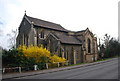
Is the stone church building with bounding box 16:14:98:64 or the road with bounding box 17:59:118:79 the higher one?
the stone church building with bounding box 16:14:98:64

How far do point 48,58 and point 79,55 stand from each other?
13396 mm

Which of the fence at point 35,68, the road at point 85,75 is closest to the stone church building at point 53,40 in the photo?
the fence at point 35,68

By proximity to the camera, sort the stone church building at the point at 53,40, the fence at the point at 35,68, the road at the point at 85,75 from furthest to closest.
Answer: the stone church building at the point at 53,40 → the fence at the point at 35,68 → the road at the point at 85,75

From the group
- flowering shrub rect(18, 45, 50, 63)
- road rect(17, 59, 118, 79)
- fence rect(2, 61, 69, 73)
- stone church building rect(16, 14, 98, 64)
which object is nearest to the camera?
road rect(17, 59, 118, 79)

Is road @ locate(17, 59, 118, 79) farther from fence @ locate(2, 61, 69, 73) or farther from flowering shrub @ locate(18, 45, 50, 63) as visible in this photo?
flowering shrub @ locate(18, 45, 50, 63)

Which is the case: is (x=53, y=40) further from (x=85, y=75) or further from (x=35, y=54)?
(x=85, y=75)

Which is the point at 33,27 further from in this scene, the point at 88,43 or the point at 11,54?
the point at 88,43

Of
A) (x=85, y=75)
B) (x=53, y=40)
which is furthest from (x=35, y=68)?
(x=53, y=40)

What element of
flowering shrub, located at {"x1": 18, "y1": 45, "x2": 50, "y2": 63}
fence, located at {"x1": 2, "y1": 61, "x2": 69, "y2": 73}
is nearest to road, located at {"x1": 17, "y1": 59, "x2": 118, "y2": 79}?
fence, located at {"x1": 2, "y1": 61, "x2": 69, "y2": 73}

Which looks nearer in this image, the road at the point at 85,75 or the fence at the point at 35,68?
the road at the point at 85,75

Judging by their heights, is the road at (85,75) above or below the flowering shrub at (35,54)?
below

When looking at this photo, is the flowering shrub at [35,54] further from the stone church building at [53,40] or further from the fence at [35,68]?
the stone church building at [53,40]

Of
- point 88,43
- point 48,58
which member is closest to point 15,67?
point 48,58

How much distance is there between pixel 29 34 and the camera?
105 feet
